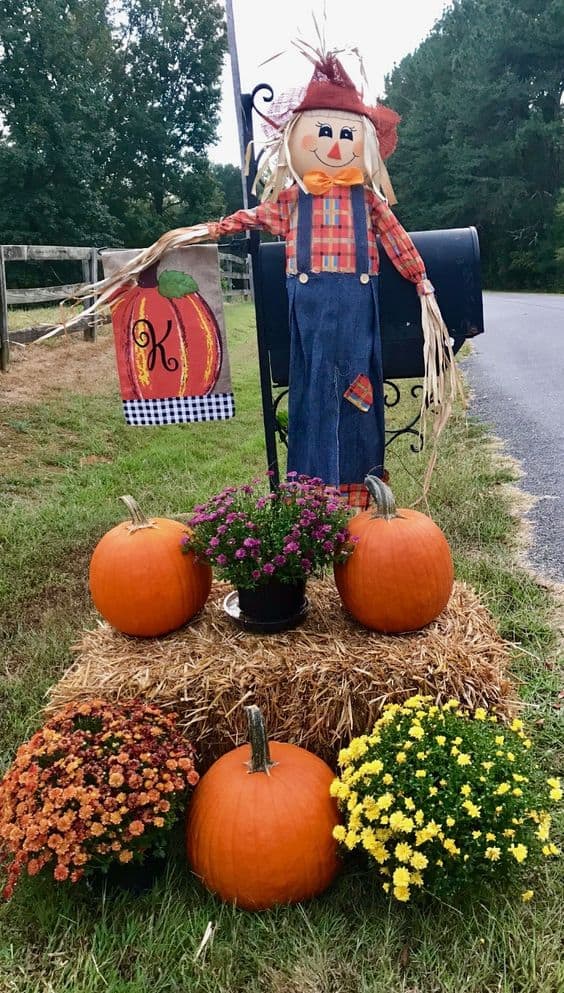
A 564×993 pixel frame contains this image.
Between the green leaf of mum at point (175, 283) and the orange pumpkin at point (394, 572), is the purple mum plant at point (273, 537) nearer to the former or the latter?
the orange pumpkin at point (394, 572)

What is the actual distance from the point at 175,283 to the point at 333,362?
70cm

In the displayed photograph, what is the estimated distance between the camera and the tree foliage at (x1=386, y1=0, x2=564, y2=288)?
34.9 metres

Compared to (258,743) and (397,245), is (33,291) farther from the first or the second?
(258,743)

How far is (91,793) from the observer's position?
1950mm

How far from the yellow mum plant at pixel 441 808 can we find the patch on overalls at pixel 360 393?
1.37 meters

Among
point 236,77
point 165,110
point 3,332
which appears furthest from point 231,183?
point 236,77

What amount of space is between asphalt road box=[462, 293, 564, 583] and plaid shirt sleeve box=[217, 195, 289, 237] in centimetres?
230

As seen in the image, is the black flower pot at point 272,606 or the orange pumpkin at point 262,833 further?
the black flower pot at point 272,606

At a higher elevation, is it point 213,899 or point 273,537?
point 273,537

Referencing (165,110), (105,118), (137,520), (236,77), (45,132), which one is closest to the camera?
(137,520)

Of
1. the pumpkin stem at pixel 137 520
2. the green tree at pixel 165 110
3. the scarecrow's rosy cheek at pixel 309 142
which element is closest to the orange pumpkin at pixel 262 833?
the pumpkin stem at pixel 137 520

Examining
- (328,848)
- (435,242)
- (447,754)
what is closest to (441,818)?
A: (447,754)

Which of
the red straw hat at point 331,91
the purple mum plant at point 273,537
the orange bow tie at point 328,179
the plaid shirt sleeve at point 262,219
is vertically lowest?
the purple mum plant at point 273,537

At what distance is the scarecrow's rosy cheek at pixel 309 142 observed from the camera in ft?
9.28
